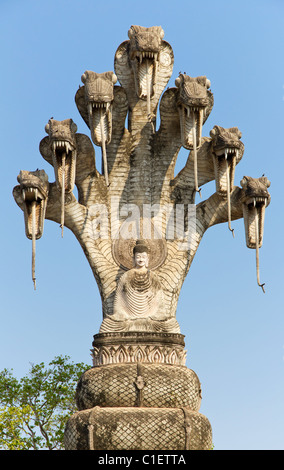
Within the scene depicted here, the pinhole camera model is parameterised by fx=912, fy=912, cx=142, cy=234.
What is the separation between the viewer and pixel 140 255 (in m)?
18.6

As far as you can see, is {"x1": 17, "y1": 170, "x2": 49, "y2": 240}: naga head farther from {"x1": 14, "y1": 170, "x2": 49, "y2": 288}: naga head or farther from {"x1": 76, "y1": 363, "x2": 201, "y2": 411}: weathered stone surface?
{"x1": 76, "y1": 363, "x2": 201, "y2": 411}: weathered stone surface

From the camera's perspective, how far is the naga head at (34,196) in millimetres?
18406

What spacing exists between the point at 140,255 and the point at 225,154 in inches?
106

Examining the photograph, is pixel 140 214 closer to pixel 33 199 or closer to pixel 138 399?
pixel 33 199

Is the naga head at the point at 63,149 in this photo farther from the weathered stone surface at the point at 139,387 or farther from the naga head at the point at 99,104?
the weathered stone surface at the point at 139,387

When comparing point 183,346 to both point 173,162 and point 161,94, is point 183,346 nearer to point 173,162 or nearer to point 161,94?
point 173,162

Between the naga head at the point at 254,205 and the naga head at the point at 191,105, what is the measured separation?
1.43 m

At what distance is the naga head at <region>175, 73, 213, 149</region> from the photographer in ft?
61.2

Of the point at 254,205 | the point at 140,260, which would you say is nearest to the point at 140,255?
the point at 140,260

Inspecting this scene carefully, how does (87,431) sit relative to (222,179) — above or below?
below

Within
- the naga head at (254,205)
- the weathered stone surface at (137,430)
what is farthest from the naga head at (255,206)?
the weathered stone surface at (137,430)

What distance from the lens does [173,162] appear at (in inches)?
789
